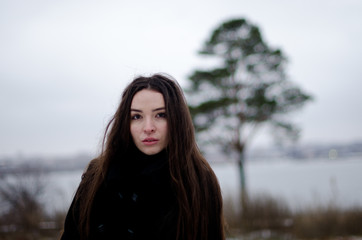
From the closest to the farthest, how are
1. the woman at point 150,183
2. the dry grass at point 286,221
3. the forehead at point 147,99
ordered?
1. the woman at point 150,183
2. the forehead at point 147,99
3. the dry grass at point 286,221

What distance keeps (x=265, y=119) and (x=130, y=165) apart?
10.8 m

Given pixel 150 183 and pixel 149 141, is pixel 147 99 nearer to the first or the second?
pixel 149 141

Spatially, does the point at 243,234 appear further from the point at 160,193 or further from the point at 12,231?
the point at 160,193

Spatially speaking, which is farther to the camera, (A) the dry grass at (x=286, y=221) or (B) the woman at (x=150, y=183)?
(A) the dry grass at (x=286, y=221)

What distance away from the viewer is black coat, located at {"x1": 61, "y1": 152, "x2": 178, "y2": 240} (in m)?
1.61

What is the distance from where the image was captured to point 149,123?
1.69m

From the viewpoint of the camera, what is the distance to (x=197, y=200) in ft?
5.30

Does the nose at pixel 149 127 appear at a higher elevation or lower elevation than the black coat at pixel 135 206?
higher

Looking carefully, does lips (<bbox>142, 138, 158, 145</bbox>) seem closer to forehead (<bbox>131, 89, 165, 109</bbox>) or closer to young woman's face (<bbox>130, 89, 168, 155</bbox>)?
young woman's face (<bbox>130, 89, 168, 155</bbox>)

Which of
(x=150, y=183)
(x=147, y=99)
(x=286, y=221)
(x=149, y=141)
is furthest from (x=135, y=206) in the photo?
(x=286, y=221)

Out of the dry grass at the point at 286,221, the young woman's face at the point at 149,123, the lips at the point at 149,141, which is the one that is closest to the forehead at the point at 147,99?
the young woman's face at the point at 149,123

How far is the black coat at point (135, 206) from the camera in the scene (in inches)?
63.5

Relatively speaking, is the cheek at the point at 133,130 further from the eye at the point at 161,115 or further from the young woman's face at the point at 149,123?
the eye at the point at 161,115

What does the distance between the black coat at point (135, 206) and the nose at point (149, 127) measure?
6.9 inches
